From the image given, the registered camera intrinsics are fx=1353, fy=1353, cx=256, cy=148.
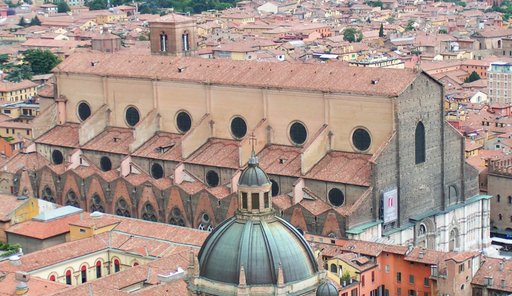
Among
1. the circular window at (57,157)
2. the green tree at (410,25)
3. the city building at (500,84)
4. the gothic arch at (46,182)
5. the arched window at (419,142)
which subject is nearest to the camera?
the arched window at (419,142)

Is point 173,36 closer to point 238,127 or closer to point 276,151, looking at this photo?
point 238,127

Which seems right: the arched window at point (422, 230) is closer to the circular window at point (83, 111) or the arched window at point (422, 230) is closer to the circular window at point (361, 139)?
the circular window at point (361, 139)

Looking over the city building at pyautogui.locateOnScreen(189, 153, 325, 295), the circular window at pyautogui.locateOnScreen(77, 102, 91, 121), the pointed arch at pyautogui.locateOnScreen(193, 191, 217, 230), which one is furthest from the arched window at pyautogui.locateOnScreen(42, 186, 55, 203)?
the city building at pyautogui.locateOnScreen(189, 153, 325, 295)

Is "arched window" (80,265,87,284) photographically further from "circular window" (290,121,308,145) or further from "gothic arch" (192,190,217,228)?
"circular window" (290,121,308,145)

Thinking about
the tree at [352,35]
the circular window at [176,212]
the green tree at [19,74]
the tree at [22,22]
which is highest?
the circular window at [176,212]

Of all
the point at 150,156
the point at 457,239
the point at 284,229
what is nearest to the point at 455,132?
the point at 457,239

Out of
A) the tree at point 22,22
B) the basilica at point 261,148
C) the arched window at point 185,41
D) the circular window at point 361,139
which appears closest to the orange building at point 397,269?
the basilica at point 261,148

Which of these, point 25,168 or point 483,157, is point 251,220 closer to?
point 25,168

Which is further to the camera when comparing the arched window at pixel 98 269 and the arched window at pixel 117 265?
the arched window at pixel 117 265
